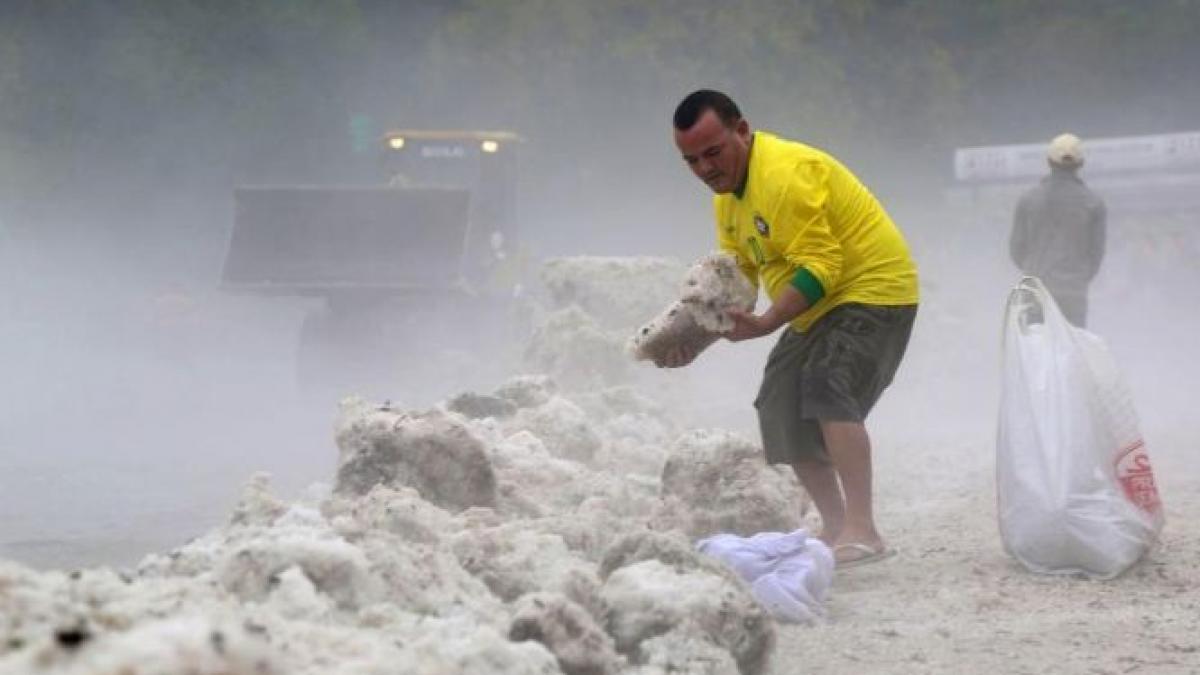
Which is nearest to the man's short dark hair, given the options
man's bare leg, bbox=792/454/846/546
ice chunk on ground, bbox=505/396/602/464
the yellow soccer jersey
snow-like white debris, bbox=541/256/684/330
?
the yellow soccer jersey

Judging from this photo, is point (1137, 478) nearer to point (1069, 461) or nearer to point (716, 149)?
point (1069, 461)

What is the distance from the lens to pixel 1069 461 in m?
5.61

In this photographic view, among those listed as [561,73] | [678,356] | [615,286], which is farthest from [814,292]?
[561,73]

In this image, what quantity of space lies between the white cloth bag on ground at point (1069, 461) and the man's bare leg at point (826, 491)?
20.4 inches

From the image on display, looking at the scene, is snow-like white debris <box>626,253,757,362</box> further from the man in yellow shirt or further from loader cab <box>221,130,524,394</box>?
loader cab <box>221,130,524,394</box>

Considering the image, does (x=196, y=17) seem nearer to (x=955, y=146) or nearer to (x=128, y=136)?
(x=128, y=136)

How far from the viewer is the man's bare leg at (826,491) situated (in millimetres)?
5922

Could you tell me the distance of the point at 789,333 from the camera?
5.98 metres

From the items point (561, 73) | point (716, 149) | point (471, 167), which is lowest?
point (716, 149)

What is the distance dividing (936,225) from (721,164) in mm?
25755

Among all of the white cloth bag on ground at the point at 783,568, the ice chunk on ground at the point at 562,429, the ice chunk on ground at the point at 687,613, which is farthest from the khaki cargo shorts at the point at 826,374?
the ice chunk on ground at the point at 562,429

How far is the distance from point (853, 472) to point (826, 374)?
1.04 ft

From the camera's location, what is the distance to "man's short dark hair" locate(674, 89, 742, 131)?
18.0 feet

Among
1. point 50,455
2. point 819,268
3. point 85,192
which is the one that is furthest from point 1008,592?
point 85,192
